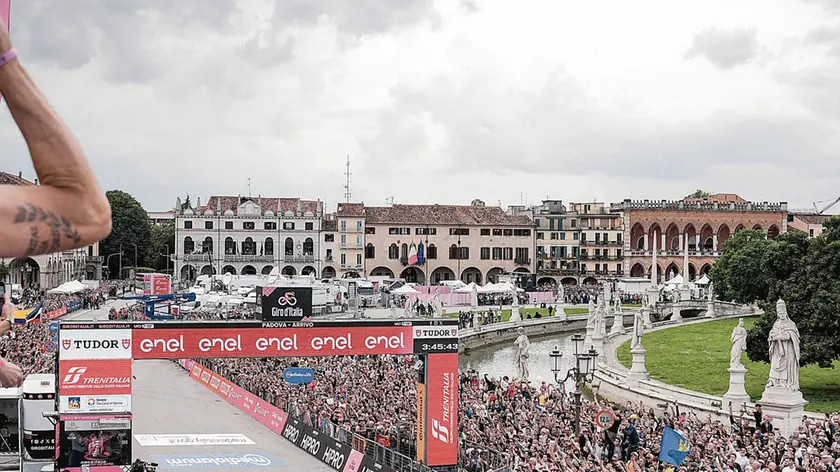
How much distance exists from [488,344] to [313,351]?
1396 inches

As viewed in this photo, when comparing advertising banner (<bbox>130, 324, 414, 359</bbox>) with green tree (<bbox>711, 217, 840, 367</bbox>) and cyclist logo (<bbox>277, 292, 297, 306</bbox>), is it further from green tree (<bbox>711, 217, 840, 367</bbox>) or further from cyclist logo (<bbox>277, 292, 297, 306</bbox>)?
green tree (<bbox>711, 217, 840, 367</bbox>)

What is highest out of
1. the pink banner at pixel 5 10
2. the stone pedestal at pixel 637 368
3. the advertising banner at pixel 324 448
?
the pink banner at pixel 5 10

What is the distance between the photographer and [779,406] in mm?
23266

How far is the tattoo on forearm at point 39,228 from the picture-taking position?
2.08 metres

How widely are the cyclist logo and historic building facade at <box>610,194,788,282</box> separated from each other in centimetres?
7726

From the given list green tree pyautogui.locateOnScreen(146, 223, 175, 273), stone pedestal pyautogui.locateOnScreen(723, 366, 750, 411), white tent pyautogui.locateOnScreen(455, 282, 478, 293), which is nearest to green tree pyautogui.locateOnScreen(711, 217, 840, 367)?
stone pedestal pyautogui.locateOnScreen(723, 366, 750, 411)

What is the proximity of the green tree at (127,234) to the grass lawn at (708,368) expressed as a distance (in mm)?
62846

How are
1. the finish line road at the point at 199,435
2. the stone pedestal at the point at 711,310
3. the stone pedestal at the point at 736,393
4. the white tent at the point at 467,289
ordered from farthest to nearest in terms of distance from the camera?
the white tent at the point at 467,289
the stone pedestal at the point at 711,310
the stone pedestal at the point at 736,393
the finish line road at the point at 199,435

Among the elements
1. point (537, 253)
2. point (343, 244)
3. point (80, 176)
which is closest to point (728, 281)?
point (537, 253)

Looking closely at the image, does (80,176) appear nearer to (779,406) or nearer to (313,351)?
(313,351)

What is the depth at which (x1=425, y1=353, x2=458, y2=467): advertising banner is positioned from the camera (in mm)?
20969

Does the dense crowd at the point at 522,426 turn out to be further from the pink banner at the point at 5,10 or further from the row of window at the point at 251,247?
the row of window at the point at 251,247

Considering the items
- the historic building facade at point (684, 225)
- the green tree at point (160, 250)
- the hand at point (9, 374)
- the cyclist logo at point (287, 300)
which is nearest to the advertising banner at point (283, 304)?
the cyclist logo at point (287, 300)

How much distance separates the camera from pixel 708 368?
3759cm
